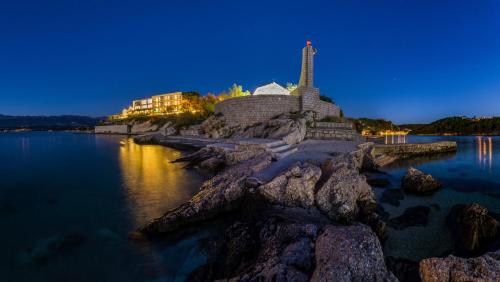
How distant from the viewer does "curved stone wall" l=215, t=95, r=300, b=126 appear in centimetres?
2195

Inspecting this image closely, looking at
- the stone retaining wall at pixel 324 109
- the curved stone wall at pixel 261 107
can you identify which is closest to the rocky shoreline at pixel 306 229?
the curved stone wall at pixel 261 107

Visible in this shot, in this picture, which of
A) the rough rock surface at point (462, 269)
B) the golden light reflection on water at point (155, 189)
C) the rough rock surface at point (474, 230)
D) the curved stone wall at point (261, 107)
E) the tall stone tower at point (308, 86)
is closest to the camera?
the rough rock surface at point (462, 269)

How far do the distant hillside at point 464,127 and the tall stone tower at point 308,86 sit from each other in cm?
6674

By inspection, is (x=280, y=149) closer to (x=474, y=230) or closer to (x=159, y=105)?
(x=474, y=230)

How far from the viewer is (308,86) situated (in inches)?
880

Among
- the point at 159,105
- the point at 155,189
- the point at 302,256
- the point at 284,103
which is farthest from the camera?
the point at 159,105

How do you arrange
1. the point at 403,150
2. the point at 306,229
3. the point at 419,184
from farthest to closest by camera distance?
the point at 403,150, the point at 419,184, the point at 306,229

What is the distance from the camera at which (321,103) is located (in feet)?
77.7

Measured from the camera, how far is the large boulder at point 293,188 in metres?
5.88

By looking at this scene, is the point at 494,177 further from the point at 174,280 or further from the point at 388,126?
the point at 388,126

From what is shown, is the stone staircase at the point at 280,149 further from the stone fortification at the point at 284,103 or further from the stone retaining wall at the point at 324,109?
the stone retaining wall at the point at 324,109

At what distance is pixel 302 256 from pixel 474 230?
4.53 m

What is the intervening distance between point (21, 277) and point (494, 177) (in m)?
18.9

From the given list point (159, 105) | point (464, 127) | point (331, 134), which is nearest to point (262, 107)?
point (331, 134)
